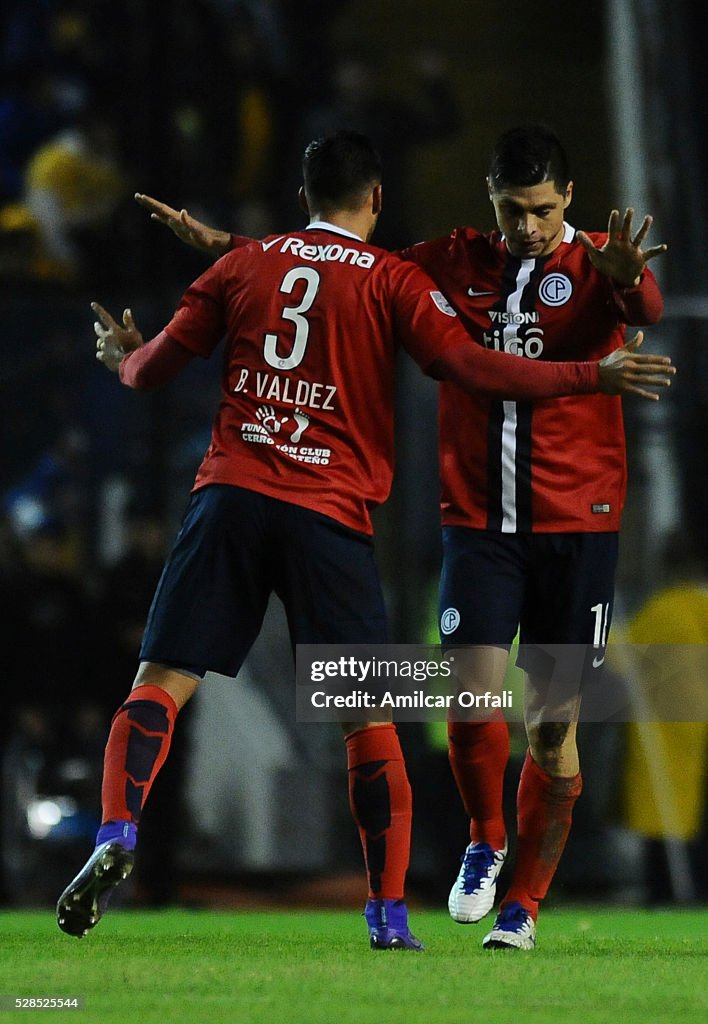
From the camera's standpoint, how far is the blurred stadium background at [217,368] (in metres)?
6.47

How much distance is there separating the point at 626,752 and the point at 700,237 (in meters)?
2.22

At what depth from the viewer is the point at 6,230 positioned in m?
7.18

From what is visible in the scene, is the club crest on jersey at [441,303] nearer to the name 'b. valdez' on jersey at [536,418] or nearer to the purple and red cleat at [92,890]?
the name 'b. valdez' on jersey at [536,418]

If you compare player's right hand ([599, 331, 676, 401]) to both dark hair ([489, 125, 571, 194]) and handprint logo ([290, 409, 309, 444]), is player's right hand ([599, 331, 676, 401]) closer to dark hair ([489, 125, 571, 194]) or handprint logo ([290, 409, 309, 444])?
dark hair ([489, 125, 571, 194])

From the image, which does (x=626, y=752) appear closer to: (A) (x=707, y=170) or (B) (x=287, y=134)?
(A) (x=707, y=170)

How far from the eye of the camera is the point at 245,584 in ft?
11.8

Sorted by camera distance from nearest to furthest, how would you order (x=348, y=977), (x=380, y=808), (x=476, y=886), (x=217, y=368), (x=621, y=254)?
(x=348, y=977) → (x=380, y=808) → (x=621, y=254) → (x=476, y=886) → (x=217, y=368)

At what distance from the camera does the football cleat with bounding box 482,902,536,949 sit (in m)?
3.81

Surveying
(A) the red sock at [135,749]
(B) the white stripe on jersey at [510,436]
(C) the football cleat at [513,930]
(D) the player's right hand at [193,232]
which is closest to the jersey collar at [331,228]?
(D) the player's right hand at [193,232]

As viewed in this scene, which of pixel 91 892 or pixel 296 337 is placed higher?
pixel 296 337

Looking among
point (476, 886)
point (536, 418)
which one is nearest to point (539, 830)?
point (476, 886)

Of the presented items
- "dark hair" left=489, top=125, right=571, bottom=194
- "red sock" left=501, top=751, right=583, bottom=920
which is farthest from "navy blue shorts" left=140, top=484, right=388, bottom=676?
"dark hair" left=489, top=125, right=571, bottom=194

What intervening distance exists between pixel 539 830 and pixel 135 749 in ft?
3.38

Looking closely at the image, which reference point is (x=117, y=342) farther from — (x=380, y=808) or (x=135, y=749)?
(x=380, y=808)
